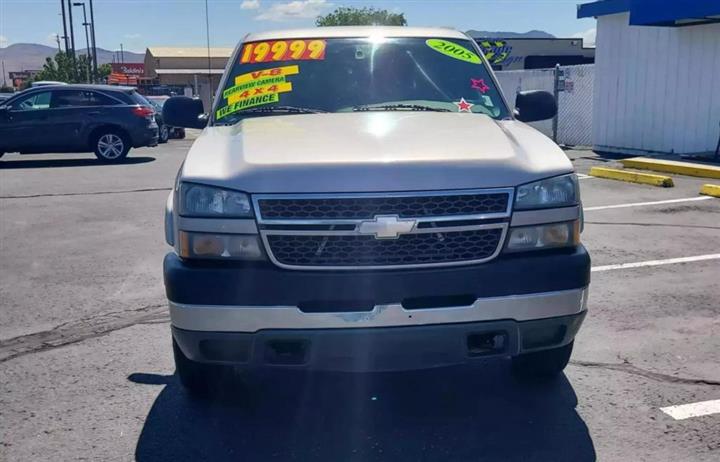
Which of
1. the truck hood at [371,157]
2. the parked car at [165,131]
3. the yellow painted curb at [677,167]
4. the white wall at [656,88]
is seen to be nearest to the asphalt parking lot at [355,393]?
the truck hood at [371,157]

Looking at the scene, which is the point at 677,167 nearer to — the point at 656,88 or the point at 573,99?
the point at 656,88

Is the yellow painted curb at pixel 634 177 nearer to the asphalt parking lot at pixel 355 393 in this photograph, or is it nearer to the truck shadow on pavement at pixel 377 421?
the asphalt parking lot at pixel 355 393

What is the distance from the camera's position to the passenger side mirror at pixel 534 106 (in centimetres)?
512

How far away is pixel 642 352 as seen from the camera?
15.1 feet

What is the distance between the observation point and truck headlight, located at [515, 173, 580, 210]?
3.33m

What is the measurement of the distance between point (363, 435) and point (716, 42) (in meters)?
13.3

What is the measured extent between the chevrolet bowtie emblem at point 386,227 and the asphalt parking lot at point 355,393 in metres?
1.00

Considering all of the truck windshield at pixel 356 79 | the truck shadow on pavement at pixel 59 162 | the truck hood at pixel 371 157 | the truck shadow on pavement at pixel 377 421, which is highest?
the truck windshield at pixel 356 79

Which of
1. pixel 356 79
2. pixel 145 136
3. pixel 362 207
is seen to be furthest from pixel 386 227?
pixel 145 136

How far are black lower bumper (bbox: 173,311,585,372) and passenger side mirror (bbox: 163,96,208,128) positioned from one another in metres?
2.14

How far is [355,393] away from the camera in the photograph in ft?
13.5

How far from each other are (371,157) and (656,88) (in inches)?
532

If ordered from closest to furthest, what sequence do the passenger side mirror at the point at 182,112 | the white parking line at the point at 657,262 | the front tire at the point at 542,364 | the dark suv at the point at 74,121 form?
the front tire at the point at 542,364
the passenger side mirror at the point at 182,112
the white parking line at the point at 657,262
the dark suv at the point at 74,121

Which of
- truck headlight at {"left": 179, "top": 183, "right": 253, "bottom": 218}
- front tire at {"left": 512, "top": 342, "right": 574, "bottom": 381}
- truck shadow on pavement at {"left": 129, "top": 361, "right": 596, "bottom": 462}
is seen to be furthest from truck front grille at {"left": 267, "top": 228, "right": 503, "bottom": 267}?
front tire at {"left": 512, "top": 342, "right": 574, "bottom": 381}
